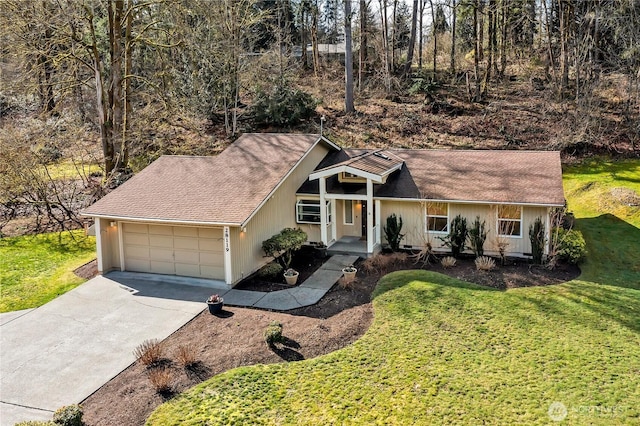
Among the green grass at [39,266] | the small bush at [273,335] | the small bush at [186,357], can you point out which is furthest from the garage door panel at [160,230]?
the small bush at [273,335]

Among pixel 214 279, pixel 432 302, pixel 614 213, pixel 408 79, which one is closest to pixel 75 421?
pixel 214 279

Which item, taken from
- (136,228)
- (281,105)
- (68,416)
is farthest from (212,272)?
(281,105)

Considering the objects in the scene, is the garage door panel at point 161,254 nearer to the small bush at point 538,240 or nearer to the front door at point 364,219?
the front door at point 364,219

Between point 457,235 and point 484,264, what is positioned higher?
point 457,235

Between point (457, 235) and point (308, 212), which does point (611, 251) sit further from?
point (308, 212)

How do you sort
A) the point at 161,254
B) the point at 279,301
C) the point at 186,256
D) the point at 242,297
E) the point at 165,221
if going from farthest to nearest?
1. the point at 161,254
2. the point at 186,256
3. the point at 165,221
4. the point at 242,297
5. the point at 279,301

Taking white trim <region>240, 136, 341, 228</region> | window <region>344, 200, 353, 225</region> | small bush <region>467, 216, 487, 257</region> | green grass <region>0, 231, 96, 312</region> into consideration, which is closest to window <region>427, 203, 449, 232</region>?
small bush <region>467, 216, 487, 257</region>

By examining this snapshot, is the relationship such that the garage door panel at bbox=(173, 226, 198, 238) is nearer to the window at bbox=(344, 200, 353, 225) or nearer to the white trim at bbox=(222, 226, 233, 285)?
the white trim at bbox=(222, 226, 233, 285)
